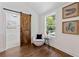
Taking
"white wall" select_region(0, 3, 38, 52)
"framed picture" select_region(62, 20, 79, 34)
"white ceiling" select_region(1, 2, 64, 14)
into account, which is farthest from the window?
"framed picture" select_region(62, 20, 79, 34)

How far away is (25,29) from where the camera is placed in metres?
7.09

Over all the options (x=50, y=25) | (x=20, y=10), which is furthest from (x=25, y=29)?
(x=50, y=25)

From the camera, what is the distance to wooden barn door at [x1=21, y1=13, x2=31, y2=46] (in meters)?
6.88

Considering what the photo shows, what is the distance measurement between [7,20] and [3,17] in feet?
1.46

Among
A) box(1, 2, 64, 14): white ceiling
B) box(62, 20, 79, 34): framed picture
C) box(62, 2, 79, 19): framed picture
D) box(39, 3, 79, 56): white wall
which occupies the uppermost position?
box(1, 2, 64, 14): white ceiling

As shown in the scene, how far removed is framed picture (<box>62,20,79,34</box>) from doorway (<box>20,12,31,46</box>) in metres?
2.71

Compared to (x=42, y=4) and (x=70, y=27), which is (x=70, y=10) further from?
(x=42, y=4)

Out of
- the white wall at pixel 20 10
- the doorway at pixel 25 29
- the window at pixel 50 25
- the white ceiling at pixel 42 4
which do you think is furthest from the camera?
the doorway at pixel 25 29

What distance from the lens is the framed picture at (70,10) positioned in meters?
4.07

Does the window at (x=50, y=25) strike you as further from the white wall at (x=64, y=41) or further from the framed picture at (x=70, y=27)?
the framed picture at (x=70, y=27)

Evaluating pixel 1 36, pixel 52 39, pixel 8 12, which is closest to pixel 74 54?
pixel 52 39

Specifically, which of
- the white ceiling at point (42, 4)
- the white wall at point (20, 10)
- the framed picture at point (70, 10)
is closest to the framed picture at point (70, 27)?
the framed picture at point (70, 10)

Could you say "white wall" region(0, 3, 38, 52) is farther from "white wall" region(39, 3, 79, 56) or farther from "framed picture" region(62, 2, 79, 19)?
"framed picture" region(62, 2, 79, 19)

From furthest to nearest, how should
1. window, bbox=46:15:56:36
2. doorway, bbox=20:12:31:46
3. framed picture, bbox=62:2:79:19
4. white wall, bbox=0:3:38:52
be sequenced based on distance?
doorway, bbox=20:12:31:46 → window, bbox=46:15:56:36 → white wall, bbox=0:3:38:52 → framed picture, bbox=62:2:79:19
